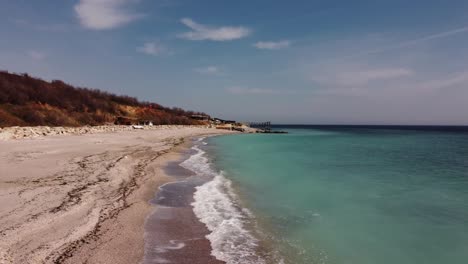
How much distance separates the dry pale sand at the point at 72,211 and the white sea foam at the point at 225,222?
1428 mm

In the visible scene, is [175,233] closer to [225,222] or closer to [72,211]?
[225,222]

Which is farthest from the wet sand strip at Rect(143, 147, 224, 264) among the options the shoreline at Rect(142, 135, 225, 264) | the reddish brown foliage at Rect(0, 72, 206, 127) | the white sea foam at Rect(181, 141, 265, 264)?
the reddish brown foliage at Rect(0, 72, 206, 127)

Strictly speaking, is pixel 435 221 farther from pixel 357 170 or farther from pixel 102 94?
pixel 102 94

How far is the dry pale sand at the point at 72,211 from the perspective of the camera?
238 inches

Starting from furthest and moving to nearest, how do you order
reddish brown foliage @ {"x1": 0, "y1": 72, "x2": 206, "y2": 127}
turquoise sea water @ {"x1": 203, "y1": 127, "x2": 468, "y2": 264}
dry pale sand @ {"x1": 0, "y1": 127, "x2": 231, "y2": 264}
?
reddish brown foliage @ {"x1": 0, "y1": 72, "x2": 206, "y2": 127} < turquoise sea water @ {"x1": 203, "y1": 127, "x2": 468, "y2": 264} < dry pale sand @ {"x1": 0, "y1": 127, "x2": 231, "y2": 264}

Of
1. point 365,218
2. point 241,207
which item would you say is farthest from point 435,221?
point 241,207

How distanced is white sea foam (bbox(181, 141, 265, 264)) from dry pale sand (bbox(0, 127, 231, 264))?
56.2 inches

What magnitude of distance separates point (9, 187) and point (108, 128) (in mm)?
35754

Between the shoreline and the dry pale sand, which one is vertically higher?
the dry pale sand

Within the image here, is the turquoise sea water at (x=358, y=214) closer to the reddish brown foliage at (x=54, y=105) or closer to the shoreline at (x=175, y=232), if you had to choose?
the shoreline at (x=175, y=232)

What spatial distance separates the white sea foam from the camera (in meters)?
6.66

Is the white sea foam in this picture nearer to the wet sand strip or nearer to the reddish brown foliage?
the wet sand strip

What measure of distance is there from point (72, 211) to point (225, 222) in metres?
3.49

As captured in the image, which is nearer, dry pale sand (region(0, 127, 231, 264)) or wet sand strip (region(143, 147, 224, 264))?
dry pale sand (region(0, 127, 231, 264))
